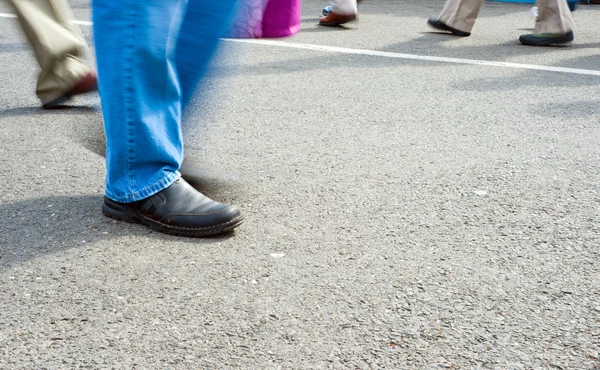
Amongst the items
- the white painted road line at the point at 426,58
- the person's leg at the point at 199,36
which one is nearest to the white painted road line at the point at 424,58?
the white painted road line at the point at 426,58

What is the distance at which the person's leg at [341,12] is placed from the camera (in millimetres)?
6574

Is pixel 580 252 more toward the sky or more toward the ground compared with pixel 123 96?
more toward the ground

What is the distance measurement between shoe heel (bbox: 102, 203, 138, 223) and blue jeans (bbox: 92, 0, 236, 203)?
1.4 inches

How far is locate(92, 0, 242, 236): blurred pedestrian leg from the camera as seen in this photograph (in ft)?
6.82

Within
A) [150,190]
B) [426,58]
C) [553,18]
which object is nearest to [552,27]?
[553,18]

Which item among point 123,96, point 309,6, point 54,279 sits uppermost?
point 123,96

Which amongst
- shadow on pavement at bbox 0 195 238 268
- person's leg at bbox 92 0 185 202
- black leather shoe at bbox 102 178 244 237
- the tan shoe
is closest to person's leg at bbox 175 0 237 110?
person's leg at bbox 92 0 185 202

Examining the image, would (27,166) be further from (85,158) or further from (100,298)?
(100,298)

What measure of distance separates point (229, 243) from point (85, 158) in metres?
1.00

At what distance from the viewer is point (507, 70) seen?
484 cm

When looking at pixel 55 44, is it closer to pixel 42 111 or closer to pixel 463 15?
pixel 42 111

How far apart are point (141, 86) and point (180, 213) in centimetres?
36

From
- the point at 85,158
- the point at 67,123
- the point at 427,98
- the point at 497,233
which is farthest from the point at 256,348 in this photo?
the point at 427,98

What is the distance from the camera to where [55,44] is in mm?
3570
